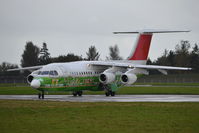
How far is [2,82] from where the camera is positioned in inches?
3371

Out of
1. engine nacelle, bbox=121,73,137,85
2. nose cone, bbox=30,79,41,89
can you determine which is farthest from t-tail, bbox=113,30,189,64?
nose cone, bbox=30,79,41,89

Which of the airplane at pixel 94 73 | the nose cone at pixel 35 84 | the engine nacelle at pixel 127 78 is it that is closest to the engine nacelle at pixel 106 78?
the airplane at pixel 94 73

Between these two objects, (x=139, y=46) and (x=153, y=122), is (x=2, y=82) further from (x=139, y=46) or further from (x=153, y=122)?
(x=153, y=122)

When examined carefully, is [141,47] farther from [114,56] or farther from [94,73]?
[114,56]

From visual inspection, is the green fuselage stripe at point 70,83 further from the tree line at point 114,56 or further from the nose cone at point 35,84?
the tree line at point 114,56

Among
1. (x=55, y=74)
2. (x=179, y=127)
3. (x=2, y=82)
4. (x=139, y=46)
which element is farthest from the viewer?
(x=2, y=82)

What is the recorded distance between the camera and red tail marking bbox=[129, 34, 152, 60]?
47062mm

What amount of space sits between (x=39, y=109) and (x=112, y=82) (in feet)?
59.6

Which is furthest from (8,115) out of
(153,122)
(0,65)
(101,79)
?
(0,65)

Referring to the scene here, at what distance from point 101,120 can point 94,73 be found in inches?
942

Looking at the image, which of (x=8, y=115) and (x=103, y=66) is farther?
(x=103, y=66)

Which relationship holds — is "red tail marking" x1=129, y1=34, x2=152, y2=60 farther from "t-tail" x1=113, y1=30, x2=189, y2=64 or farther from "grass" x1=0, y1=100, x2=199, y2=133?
"grass" x1=0, y1=100, x2=199, y2=133

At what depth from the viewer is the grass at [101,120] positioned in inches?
672

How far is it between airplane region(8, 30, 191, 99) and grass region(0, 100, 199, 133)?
13061mm
